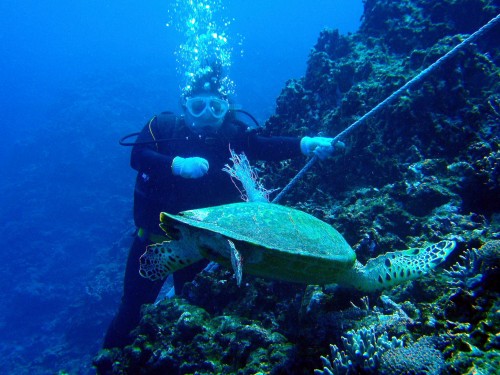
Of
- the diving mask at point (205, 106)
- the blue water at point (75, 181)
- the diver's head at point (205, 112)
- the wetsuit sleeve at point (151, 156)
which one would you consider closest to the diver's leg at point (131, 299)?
the wetsuit sleeve at point (151, 156)

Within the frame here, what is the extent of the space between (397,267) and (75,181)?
2474cm

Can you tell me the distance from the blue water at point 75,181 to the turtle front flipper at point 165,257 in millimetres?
10809

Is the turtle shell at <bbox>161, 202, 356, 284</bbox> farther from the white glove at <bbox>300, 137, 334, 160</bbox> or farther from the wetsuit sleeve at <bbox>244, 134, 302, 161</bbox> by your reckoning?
the wetsuit sleeve at <bbox>244, 134, 302, 161</bbox>

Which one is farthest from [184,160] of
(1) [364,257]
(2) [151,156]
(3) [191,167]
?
(1) [364,257]

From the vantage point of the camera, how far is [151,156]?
4230mm

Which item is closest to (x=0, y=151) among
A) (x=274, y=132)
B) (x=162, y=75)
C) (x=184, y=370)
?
(x=162, y=75)

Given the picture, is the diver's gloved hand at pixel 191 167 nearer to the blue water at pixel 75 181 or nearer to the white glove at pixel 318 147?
the white glove at pixel 318 147

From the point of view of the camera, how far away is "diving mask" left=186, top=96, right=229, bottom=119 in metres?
4.96

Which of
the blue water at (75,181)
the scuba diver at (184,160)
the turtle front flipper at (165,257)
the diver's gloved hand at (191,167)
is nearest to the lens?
the turtle front flipper at (165,257)

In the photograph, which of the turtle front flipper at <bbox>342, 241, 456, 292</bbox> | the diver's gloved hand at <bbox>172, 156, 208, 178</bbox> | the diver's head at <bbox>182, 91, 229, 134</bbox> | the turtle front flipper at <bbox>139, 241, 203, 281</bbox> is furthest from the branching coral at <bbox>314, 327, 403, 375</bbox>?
the diver's head at <bbox>182, 91, 229, 134</bbox>

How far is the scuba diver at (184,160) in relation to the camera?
4418mm

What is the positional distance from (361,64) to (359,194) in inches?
120

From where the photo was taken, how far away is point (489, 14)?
193 inches

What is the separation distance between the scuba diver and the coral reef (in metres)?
0.71
